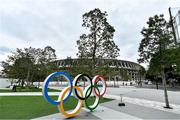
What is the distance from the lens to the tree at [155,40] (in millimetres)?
11342

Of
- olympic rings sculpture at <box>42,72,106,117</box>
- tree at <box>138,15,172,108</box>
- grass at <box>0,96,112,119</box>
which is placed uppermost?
tree at <box>138,15,172,108</box>

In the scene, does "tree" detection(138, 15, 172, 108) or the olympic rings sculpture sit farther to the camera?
"tree" detection(138, 15, 172, 108)

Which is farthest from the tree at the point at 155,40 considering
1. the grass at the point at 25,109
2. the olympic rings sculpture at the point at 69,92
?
the grass at the point at 25,109

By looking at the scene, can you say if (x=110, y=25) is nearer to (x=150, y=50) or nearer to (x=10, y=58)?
(x=150, y=50)

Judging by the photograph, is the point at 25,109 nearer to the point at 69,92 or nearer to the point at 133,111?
the point at 69,92

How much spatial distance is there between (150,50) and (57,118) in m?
7.85

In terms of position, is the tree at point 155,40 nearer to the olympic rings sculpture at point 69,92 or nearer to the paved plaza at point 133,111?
the paved plaza at point 133,111

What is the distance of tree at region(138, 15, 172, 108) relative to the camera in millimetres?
11342

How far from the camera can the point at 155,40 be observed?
11.5 meters

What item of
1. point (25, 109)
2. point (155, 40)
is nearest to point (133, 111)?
point (155, 40)

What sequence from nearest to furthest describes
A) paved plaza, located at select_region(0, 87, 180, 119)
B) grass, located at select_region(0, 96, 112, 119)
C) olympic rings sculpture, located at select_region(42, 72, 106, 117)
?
1. olympic rings sculpture, located at select_region(42, 72, 106, 117)
2. grass, located at select_region(0, 96, 112, 119)
3. paved plaza, located at select_region(0, 87, 180, 119)

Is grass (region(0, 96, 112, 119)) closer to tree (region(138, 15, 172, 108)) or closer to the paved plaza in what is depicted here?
the paved plaza

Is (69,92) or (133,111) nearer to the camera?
(69,92)

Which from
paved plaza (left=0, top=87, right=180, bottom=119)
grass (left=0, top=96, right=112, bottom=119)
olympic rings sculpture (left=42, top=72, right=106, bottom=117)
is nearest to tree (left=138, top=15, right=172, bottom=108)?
paved plaza (left=0, top=87, right=180, bottom=119)
